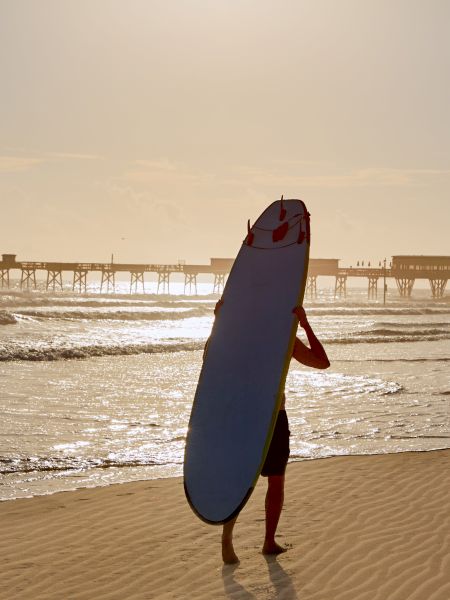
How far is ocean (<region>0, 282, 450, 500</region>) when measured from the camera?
802 cm

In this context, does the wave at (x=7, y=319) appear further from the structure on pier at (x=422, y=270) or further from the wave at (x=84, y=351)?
the structure on pier at (x=422, y=270)

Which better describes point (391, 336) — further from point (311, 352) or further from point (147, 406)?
point (311, 352)

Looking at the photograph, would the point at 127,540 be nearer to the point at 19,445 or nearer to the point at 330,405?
the point at 19,445

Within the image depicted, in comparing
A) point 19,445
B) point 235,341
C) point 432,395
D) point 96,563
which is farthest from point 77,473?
point 432,395

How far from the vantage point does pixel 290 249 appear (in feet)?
17.0

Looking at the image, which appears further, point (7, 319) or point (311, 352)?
point (7, 319)

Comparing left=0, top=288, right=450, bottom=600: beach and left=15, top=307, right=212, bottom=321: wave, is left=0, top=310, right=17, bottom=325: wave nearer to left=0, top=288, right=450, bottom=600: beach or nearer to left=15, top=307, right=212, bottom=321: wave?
left=15, top=307, right=212, bottom=321: wave

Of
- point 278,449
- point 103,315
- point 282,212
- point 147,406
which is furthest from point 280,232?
point 103,315

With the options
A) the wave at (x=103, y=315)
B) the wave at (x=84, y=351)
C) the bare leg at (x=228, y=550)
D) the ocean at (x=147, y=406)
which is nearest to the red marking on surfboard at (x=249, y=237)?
the bare leg at (x=228, y=550)

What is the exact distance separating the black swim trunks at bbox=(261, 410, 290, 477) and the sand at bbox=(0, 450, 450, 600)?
1.99 ft

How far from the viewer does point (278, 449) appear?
16.0ft

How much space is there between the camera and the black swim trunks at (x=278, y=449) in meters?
4.86

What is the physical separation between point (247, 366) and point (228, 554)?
1148 millimetres

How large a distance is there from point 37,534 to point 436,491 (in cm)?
337
